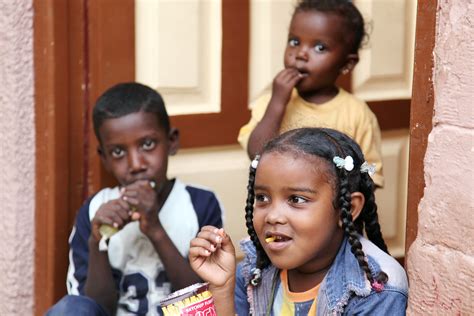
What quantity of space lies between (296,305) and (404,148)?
1939mm

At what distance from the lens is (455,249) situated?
2.38 m

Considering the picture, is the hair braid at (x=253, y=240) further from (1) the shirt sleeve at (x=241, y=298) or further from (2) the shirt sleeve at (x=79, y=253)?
(2) the shirt sleeve at (x=79, y=253)

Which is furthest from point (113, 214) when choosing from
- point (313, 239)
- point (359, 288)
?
point (359, 288)

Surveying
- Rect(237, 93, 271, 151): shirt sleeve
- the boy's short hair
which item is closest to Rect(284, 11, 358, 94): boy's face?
Rect(237, 93, 271, 151): shirt sleeve

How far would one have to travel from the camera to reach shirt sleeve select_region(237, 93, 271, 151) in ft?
12.4

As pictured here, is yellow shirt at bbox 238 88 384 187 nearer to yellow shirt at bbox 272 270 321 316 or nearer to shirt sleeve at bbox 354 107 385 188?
shirt sleeve at bbox 354 107 385 188

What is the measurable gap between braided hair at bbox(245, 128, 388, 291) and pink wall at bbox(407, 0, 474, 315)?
217 mm

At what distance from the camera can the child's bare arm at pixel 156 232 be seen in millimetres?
3441

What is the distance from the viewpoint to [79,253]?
12.1 ft

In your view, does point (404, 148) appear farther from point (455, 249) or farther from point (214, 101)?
point (455, 249)

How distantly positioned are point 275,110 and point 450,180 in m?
1.35

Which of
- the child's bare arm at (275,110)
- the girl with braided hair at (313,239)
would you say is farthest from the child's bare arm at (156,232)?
the girl with braided hair at (313,239)

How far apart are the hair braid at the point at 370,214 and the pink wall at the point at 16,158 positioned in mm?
1532

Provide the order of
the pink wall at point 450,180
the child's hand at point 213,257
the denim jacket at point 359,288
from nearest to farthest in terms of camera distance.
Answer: the pink wall at point 450,180 < the denim jacket at point 359,288 < the child's hand at point 213,257
